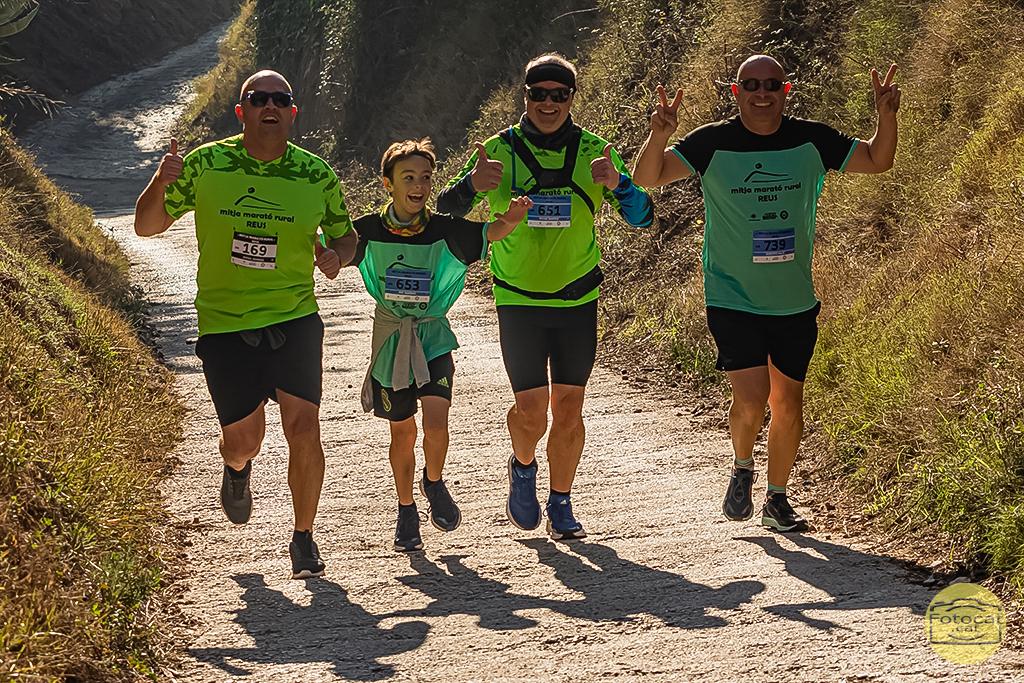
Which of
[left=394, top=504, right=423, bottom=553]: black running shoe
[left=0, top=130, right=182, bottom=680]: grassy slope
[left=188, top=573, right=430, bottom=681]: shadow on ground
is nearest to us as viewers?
[left=0, top=130, right=182, bottom=680]: grassy slope

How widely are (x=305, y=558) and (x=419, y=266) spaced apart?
1.45 m

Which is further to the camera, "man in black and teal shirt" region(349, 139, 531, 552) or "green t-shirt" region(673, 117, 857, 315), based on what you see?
"man in black and teal shirt" region(349, 139, 531, 552)

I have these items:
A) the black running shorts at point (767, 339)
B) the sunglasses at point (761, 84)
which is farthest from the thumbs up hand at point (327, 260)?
the sunglasses at point (761, 84)

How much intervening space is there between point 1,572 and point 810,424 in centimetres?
484

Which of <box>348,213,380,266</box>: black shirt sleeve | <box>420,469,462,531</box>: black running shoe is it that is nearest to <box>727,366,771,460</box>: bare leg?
<box>420,469,462,531</box>: black running shoe

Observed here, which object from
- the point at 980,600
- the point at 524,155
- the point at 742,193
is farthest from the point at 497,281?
the point at 980,600

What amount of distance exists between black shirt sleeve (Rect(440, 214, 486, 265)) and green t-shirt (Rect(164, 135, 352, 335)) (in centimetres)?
66

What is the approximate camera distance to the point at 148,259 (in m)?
23.2

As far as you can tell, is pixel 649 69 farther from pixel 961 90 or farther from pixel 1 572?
pixel 1 572

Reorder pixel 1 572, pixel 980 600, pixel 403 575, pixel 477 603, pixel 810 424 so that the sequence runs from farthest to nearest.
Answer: pixel 810 424
pixel 403 575
pixel 477 603
pixel 980 600
pixel 1 572

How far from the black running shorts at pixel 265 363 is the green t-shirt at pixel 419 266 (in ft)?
1.43

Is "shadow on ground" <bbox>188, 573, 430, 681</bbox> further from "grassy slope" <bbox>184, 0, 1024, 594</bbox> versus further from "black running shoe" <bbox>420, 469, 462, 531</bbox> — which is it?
"grassy slope" <bbox>184, 0, 1024, 594</bbox>

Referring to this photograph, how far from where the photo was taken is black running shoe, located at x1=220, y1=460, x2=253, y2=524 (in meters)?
6.64

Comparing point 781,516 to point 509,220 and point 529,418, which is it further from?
point 509,220
